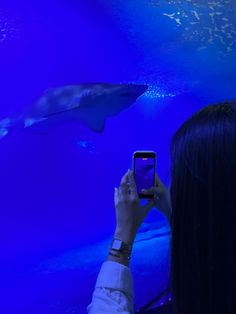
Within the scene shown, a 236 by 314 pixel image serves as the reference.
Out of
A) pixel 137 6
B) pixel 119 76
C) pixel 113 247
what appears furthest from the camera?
pixel 119 76

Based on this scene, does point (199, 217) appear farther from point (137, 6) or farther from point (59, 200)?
point (59, 200)

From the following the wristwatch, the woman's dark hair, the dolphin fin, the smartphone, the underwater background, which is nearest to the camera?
the woman's dark hair

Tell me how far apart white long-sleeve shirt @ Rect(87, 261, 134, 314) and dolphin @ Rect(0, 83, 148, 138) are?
6.13 ft

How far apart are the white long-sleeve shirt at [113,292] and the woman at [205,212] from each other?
0.33ft

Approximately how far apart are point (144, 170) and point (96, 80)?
1999mm

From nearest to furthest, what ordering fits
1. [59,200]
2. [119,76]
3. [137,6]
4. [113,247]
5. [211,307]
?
[211,307] < [113,247] < [137,6] < [119,76] < [59,200]

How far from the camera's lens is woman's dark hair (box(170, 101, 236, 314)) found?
521 millimetres

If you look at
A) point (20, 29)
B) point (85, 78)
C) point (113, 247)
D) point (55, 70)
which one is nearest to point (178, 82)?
point (85, 78)

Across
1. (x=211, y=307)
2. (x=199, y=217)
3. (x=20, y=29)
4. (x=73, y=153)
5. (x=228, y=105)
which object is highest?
(x=20, y=29)

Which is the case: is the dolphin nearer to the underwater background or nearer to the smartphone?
the underwater background

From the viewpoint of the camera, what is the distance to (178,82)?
2852 millimetres

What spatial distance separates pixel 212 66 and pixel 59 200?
1.83 m

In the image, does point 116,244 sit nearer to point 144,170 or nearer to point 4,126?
point 144,170

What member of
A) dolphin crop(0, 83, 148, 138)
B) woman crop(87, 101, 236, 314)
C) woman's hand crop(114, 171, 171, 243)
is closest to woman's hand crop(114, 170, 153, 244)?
woman's hand crop(114, 171, 171, 243)
